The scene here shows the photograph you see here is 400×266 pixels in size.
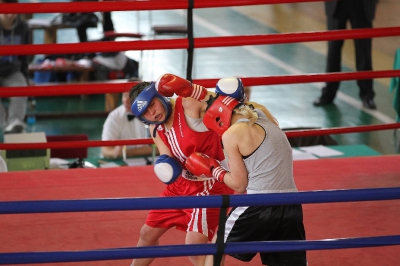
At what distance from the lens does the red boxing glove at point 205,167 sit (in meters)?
2.90

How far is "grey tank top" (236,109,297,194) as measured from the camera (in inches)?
112

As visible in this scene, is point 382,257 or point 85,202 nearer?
point 85,202

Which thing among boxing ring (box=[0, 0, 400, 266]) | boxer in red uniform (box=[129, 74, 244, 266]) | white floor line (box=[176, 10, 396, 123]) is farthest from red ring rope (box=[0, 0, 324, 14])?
white floor line (box=[176, 10, 396, 123])

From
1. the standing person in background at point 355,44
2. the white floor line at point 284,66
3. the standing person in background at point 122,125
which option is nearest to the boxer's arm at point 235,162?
the standing person in background at point 122,125

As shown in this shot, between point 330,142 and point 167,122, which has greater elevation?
point 167,122

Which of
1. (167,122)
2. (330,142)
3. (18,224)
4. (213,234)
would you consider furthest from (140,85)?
(330,142)

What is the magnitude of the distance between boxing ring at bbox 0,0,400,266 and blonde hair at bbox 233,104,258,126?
40 cm

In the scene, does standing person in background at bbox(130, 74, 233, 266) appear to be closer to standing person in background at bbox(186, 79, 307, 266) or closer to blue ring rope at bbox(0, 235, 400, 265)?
standing person in background at bbox(186, 79, 307, 266)

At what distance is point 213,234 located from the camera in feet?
10.3

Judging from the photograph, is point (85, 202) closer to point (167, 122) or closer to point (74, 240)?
point (167, 122)

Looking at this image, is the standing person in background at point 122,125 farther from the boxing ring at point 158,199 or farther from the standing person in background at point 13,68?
the boxing ring at point 158,199

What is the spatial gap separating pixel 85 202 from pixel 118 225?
1.20 m

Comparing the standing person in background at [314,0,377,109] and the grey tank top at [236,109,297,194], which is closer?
the grey tank top at [236,109,297,194]

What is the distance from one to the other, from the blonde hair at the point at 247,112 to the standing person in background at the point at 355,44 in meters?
5.19
